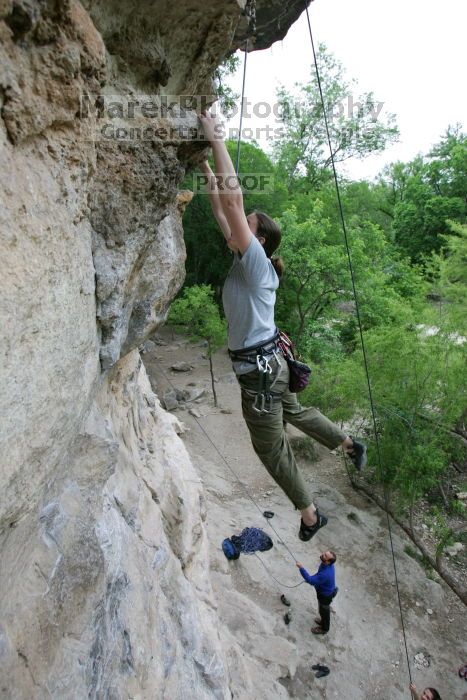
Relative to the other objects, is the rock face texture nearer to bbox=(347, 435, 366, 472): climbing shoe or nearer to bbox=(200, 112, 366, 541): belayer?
bbox=(200, 112, 366, 541): belayer

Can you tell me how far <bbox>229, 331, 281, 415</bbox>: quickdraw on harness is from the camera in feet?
11.0

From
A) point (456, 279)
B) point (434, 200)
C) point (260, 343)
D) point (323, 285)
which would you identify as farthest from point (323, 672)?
point (434, 200)

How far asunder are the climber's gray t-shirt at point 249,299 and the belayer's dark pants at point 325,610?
4.86m

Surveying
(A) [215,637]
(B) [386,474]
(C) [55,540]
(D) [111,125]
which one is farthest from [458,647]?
(D) [111,125]

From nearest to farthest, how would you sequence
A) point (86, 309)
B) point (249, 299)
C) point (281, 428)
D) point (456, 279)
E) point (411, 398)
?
point (86, 309) < point (249, 299) < point (281, 428) < point (411, 398) < point (456, 279)

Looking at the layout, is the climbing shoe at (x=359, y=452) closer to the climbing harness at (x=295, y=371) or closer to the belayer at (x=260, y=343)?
the belayer at (x=260, y=343)

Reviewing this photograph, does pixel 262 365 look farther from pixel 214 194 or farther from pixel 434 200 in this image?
pixel 434 200

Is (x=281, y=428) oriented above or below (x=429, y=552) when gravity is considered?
above

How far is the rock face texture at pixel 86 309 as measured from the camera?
5.50ft

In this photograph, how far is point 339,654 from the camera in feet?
21.9

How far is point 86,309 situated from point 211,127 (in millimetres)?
1451

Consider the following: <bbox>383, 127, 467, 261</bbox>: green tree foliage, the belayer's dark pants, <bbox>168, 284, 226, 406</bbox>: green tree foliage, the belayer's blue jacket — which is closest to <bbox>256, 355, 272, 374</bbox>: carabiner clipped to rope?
the belayer's blue jacket

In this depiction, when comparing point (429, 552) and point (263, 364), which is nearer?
point (263, 364)

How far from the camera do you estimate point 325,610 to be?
668cm
